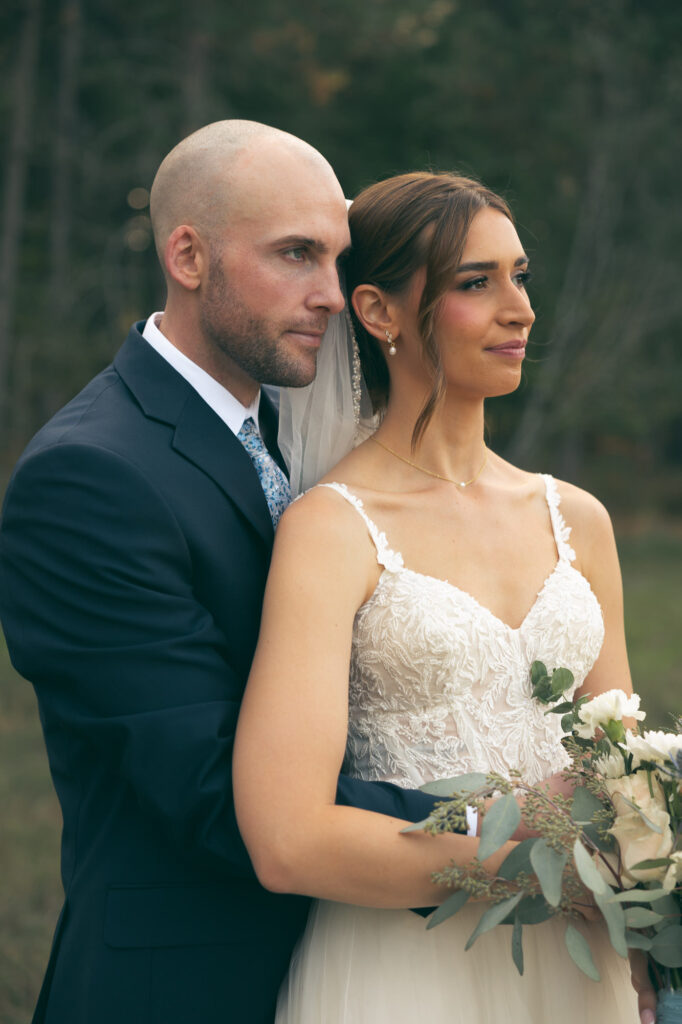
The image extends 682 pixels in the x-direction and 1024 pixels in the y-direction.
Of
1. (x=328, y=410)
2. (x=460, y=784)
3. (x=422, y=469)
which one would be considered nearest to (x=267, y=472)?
(x=328, y=410)

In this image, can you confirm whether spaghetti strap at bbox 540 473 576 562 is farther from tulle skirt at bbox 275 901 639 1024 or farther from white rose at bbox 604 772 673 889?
tulle skirt at bbox 275 901 639 1024

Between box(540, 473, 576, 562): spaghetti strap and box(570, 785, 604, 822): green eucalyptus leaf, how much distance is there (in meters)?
0.73

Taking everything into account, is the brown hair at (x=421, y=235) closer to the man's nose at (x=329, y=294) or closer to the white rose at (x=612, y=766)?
the man's nose at (x=329, y=294)

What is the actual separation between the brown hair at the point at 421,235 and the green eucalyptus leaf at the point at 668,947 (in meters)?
1.34

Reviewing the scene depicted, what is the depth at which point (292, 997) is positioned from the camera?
2539 millimetres

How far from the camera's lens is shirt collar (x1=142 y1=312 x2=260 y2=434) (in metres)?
→ 2.83

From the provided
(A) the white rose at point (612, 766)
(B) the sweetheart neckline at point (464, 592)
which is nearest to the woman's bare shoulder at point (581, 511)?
(B) the sweetheart neckline at point (464, 592)

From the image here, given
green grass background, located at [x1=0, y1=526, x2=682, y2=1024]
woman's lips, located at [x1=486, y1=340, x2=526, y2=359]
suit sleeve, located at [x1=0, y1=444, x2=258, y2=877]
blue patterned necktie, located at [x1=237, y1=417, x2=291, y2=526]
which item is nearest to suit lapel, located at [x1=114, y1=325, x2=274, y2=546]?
blue patterned necktie, located at [x1=237, y1=417, x2=291, y2=526]

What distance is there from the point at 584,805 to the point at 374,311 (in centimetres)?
139

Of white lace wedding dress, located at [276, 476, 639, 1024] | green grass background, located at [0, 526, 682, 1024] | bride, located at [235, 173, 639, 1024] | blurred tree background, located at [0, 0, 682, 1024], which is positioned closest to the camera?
bride, located at [235, 173, 639, 1024]

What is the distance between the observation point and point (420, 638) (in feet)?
8.31

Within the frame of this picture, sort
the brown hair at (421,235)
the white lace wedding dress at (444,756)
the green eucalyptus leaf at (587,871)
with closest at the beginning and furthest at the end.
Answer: the green eucalyptus leaf at (587,871), the white lace wedding dress at (444,756), the brown hair at (421,235)

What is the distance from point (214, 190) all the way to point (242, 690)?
1.34 metres

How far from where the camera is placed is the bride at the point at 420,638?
7.34 ft
